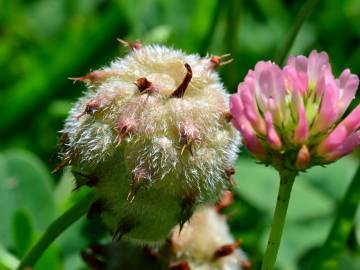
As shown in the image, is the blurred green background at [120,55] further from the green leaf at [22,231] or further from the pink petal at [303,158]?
the pink petal at [303,158]

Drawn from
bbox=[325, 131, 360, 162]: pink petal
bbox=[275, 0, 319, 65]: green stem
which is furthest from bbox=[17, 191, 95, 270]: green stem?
bbox=[275, 0, 319, 65]: green stem

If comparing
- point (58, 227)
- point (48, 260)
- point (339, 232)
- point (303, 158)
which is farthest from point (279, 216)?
point (48, 260)

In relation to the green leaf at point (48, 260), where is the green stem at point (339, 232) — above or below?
above

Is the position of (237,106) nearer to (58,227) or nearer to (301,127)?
(301,127)

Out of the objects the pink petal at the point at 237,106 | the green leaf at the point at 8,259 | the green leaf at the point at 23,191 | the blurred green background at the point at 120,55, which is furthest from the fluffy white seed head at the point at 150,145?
the green leaf at the point at 23,191

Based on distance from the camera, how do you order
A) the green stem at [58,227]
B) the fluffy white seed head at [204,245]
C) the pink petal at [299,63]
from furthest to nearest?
the fluffy white seed head at [204,245]
the green stem at [58,227]
the pink petal at [299,63]

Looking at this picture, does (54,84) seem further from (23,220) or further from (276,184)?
(23,220)

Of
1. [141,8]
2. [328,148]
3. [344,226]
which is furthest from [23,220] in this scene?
[141,8]
